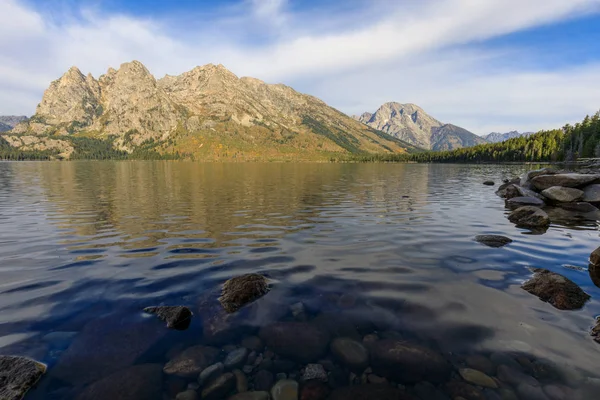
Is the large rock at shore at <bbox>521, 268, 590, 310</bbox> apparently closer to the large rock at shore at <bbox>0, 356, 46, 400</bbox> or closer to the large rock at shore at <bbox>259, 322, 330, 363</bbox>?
the large rock at shore at <bbox>259, 322, 330, 363</bbox>

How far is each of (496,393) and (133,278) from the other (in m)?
14.0

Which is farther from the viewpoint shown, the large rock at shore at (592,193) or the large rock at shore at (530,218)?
the large rock at shore at (592,193)

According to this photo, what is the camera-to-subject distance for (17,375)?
7148mm

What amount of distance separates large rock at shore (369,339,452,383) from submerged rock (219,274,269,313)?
4.98 metres

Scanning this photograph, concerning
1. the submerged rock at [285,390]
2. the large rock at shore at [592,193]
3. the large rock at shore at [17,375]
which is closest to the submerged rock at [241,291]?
the submerged rock at [285,390]

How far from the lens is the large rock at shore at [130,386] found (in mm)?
6887

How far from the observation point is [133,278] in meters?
13.6

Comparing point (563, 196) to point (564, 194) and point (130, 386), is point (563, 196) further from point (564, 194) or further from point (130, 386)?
point (130, 386)

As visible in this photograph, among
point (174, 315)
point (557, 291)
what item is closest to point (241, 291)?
point (174, 315)

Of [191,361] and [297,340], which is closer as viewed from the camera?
[191,361]

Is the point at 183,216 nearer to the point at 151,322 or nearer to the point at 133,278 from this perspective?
the point at 133,278

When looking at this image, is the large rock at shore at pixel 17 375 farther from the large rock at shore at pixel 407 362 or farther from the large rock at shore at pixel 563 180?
Result: the large rock at shore at pixel 563 180

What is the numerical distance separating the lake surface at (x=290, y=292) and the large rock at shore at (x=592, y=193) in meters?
12.5

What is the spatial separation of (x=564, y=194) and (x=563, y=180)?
2542 millimetres
